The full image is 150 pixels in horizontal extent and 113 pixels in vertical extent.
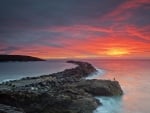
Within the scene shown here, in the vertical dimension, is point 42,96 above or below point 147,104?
above

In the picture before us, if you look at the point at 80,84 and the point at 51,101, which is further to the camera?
the point at 80,84

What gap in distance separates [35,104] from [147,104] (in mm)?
14381

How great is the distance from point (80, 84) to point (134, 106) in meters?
7.28

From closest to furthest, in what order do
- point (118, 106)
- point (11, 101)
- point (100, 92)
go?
point (11, 101)
point (118, 106)
point (100, 92)

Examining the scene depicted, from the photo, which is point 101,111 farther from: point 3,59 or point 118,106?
point 3,59

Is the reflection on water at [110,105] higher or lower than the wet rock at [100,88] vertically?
lower

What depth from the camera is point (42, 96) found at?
76.1 ft

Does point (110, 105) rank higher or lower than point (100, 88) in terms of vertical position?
lower

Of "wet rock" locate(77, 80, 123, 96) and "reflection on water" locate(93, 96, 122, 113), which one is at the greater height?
"wet rock" locate(77, 80, 123, 96)

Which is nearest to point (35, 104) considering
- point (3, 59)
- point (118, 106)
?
point (118, 106)

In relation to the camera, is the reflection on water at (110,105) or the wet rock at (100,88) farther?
the wet rock at (100,88)

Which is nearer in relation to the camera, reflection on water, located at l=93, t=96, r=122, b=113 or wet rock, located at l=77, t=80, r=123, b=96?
reflection on water, located at l=93, t=96, r=122, b=113

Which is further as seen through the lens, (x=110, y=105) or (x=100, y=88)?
(x=100, y=88)

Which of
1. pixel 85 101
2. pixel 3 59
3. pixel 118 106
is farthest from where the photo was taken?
pixel 3 59
